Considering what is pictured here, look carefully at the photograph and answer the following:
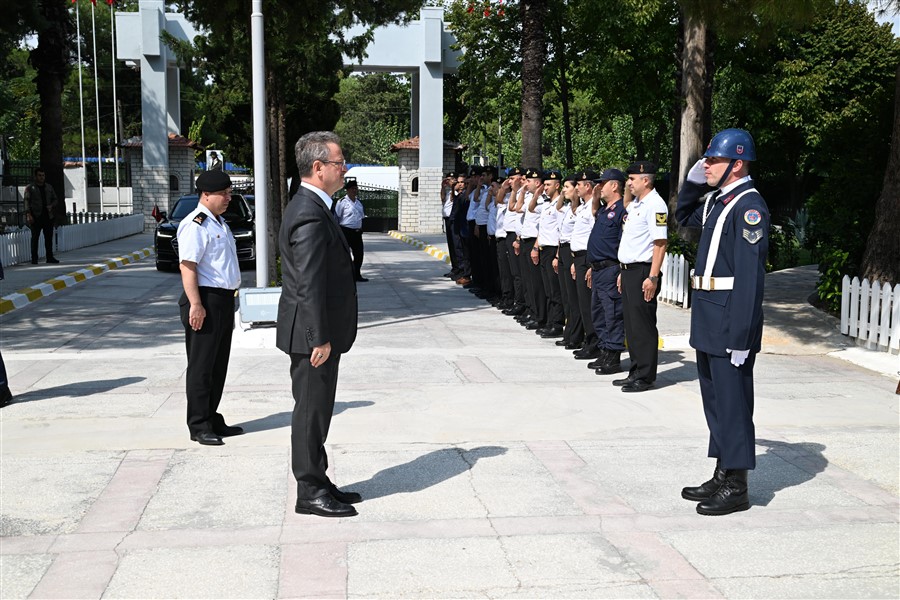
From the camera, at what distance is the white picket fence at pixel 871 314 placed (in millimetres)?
10695

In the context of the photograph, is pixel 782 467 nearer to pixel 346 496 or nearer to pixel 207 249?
pixel 346 496

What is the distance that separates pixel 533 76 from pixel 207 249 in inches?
506

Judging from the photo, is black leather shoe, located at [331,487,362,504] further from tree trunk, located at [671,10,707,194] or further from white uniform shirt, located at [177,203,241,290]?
tree trunk, located at [671,10,707,194]

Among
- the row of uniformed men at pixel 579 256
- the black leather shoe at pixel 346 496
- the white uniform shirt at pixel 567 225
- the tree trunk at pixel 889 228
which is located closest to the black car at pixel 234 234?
the row of uniformed men at pixel 579 256

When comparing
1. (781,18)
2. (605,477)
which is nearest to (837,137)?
(781,18)

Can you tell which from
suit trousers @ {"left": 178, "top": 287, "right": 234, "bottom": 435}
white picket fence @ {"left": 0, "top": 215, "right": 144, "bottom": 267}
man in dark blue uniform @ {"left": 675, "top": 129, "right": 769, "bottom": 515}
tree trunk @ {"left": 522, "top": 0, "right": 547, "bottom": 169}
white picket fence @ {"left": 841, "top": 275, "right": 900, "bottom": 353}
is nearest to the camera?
man in dark blue uniform @ {"left": 675, "top": 129, "right": 769, "bottom": 515}

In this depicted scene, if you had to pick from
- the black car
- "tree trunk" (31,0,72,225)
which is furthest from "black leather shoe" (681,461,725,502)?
"tree trunk" (31,0,72,225)

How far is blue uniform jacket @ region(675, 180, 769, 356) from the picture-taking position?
5.39 meters

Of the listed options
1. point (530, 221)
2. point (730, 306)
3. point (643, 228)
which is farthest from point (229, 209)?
point (730, 306)

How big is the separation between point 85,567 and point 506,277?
33.7 feet

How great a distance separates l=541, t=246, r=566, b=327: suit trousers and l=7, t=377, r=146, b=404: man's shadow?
5.04 metres

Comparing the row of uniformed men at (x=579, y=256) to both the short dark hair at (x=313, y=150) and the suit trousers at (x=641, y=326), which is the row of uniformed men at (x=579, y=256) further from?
the short dark hair at (x=313, y=150)

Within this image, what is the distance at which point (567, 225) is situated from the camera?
11125 millimetres

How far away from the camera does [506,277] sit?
47.4 feet
